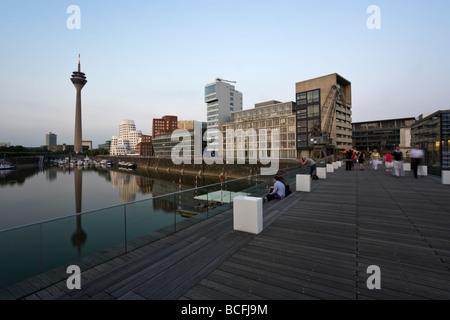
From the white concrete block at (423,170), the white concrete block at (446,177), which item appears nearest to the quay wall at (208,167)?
the white concrete block at (423,170)

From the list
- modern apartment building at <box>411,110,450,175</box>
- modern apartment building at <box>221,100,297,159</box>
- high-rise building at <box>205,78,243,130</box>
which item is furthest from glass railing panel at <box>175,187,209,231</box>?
high-rise building at <box>205,78,243,130</box>

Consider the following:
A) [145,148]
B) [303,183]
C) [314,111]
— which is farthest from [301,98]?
[145,148]

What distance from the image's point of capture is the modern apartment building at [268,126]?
68.1 metres

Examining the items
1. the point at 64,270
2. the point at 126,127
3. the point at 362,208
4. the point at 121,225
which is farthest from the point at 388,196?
the point at 126,127

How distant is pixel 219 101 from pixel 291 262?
104536 mm

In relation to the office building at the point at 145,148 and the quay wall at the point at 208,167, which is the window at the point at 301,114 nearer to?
the quay wall at the point at 208,167

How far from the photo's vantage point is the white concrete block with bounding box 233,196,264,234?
17.1 feet

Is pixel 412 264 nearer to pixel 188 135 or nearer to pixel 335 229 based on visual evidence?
pixel 335 229

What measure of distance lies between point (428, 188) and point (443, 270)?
31.3ft

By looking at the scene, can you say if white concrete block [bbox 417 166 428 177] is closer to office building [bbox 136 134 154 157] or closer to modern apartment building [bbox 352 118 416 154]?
modern apartment building [bbox 352 118 416 154]

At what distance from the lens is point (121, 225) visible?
202 inches

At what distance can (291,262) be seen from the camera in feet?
12.4

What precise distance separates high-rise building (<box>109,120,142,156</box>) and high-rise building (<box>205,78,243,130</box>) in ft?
333

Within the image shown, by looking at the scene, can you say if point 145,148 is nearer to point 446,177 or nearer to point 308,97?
point 308,97
